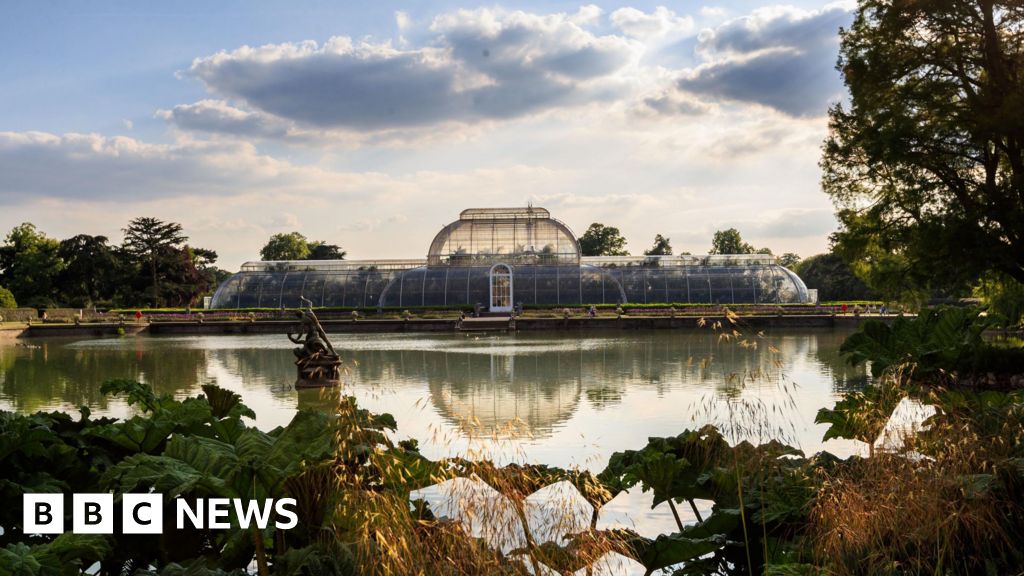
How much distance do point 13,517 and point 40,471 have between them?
36 cm

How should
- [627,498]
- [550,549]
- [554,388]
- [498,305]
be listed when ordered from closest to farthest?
[550,549] → [627,498] → [554,388] → [498,305]

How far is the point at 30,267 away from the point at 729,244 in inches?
2597

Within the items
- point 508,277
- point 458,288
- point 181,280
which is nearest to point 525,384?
point 458,288

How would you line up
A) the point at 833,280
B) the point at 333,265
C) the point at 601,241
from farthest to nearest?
the point at 601,241
the point at 833,280
the point at 333,265

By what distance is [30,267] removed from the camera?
2472 inches

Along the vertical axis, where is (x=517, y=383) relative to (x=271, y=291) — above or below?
below

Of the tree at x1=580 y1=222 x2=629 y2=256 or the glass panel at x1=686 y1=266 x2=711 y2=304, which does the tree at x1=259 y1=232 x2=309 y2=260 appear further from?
the glass panel at x1=686 y1=266 x2=711 y2=304

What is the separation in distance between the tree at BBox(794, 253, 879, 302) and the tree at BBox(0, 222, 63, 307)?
56.0 meters

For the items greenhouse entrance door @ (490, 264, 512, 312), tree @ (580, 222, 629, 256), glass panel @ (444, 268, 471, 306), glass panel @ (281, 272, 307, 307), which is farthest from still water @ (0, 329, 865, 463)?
tree @ (580, 222, 629, 256)

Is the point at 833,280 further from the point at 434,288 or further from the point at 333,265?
the point at 333,265

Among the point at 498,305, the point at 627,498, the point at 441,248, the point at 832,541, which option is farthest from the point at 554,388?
the point at 441,248

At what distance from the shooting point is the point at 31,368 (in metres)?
23.6

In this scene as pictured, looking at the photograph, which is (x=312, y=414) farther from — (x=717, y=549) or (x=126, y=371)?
(x=126, y=371)

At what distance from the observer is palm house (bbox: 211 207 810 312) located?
5134 centimetres
